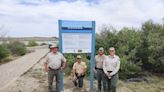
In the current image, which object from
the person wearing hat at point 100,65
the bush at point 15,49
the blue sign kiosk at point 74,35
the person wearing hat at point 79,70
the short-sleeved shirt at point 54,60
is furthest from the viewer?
the bush at point 15,49

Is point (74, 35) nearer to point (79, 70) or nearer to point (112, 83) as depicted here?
point (79, 70)

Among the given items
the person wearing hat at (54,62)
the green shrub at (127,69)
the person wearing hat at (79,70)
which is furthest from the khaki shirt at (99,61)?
the green shrub at (127,69)

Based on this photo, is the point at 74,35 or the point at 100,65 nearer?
the point at 100,65

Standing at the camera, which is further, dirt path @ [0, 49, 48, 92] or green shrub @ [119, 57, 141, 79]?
green shrub @ [119, 57, 141, 79]

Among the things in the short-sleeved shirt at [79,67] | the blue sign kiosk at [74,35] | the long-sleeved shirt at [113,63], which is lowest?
the short-sleeved shirt at [79,67]

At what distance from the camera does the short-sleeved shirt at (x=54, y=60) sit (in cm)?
1050

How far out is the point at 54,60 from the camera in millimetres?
10508

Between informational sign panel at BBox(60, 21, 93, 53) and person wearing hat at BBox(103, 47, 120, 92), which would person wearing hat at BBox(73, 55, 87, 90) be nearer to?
informational sign panel at BBox(60, 21, 93, 53)

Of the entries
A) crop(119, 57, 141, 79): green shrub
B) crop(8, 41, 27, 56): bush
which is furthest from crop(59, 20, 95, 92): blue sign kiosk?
crop(8, 41, 27, 56): bush

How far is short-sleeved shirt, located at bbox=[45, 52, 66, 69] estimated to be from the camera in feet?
34.4

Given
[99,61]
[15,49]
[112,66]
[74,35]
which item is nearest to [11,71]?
[74,35]

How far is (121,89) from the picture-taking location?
42.9 ft

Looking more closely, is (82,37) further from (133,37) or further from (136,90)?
(133,37)

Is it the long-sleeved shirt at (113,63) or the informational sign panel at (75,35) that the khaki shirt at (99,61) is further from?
the long-sleeved shirt at (113,63)
